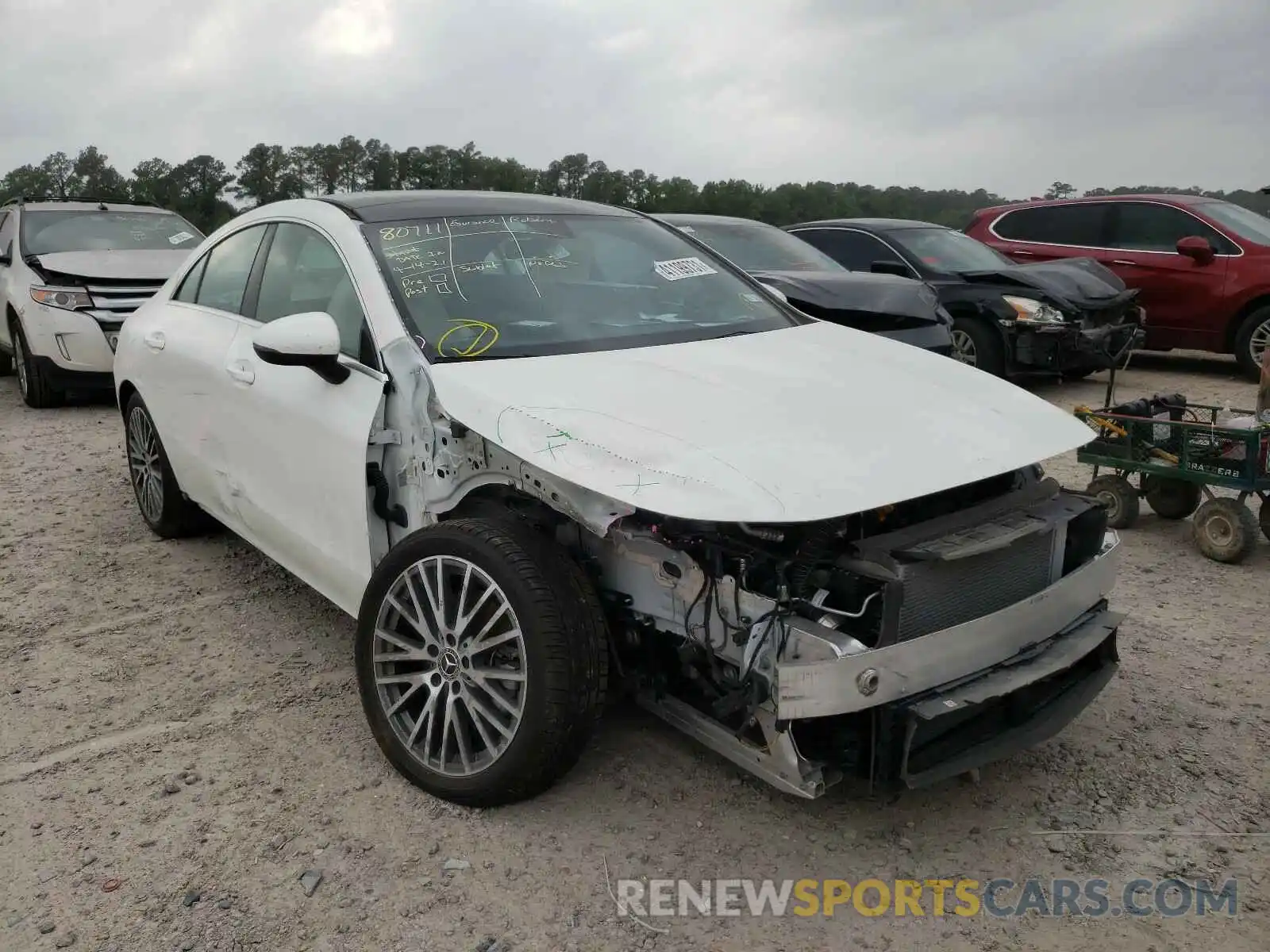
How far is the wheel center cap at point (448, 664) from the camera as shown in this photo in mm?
2812

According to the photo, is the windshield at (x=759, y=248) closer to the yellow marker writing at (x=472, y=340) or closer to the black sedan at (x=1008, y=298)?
the black sedan at (x=1008, y=298)

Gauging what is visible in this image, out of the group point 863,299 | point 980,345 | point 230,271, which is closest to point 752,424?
point 230,271

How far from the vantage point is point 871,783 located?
2.46 m

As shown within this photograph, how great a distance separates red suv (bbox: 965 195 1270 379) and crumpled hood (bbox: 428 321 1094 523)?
7252 millimetres

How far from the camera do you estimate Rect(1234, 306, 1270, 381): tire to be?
9047 mm

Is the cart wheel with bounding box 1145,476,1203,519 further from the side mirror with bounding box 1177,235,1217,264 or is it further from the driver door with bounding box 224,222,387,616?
the side mirror with bounding box 1177,235,1217,264

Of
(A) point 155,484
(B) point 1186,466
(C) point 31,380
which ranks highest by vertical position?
(B) point 1186,466

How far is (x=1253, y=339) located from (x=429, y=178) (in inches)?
336

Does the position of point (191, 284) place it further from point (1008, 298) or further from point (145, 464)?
point (1008, 298)

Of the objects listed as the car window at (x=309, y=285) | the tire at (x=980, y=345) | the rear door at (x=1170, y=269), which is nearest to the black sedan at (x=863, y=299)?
the tire at (x=980, y=345)

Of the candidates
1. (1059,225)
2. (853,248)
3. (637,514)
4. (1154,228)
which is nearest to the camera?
(637,514)

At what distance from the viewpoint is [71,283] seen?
8.52 meters

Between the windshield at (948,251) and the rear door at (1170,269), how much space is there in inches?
51.4

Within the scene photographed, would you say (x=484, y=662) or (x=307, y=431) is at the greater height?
(x=307, y=431)
